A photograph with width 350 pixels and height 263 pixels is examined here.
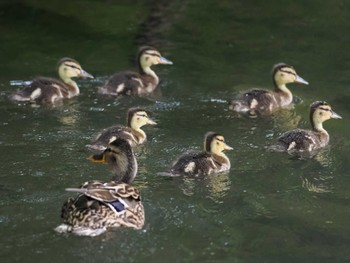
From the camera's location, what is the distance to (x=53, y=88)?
997 cm

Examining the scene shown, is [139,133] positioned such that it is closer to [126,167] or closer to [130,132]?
[130,132]

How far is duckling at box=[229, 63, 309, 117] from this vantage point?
9672mm

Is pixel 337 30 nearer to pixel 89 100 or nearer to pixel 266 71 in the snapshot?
pixel 266 71

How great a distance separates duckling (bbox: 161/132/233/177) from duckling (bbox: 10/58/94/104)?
2.37 m

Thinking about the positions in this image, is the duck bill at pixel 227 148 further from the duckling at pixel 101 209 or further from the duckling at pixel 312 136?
the duckling at pixel 101 209

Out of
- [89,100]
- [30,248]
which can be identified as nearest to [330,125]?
[89,100]

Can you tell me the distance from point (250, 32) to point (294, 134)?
4235mm

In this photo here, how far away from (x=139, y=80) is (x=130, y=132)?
1.81 metres

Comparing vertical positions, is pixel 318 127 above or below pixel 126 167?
above

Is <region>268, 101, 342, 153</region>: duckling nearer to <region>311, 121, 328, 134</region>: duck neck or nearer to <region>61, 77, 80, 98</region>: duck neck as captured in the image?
<region>311, 121, 328, 134</region>: duck neck

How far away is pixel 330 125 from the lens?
965 centimetres

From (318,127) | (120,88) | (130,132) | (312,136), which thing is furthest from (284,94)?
(130,132)

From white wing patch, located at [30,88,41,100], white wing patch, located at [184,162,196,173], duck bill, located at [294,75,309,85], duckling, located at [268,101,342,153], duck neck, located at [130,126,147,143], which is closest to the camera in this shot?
white wing patch, located at [184,162,196,173]

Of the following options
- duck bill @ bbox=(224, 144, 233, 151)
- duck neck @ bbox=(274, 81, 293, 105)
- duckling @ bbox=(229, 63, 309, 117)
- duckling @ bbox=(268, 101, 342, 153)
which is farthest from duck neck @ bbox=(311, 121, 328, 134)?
duck bill @ bbox=(224, 144, 233, 151)
